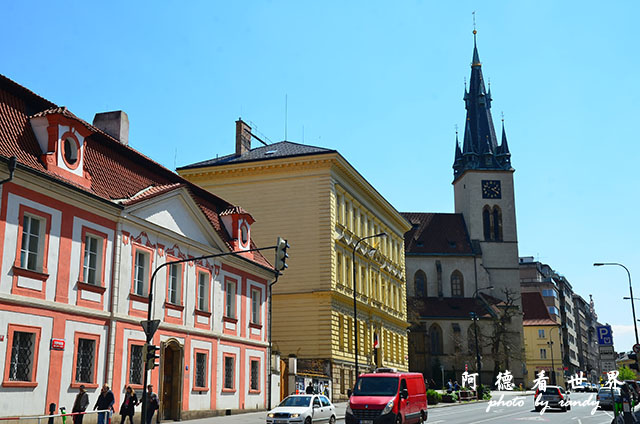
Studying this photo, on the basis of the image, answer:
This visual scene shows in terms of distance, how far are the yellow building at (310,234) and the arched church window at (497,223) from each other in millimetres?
48238

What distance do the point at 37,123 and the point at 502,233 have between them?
8238cm

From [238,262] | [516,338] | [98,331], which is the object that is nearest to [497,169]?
[516,338]

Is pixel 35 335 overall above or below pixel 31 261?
below

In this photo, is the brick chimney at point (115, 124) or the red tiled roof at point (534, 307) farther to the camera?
the red tiled roof at point (534, 307)

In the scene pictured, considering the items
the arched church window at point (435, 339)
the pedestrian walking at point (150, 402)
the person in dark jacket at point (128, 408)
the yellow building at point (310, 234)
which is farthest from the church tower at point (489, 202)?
the person in dark jacket at point (128, 408)

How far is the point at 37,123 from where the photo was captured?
73.3ft

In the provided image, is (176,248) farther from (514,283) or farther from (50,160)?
(514,283)

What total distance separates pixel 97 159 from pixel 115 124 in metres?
6.03

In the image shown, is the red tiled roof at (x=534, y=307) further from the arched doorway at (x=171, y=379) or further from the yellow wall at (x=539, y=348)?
the arched doorway at (x=171, y=379)

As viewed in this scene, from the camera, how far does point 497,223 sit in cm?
9788

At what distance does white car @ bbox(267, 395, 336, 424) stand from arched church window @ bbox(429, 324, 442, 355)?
221ft

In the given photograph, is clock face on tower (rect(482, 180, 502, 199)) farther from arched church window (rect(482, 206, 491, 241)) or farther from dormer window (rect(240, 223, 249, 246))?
dormer window (rect(240, 223, 249, 246))

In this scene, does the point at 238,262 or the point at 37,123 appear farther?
the point at 238,262

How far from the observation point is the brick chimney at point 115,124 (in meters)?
30.6
